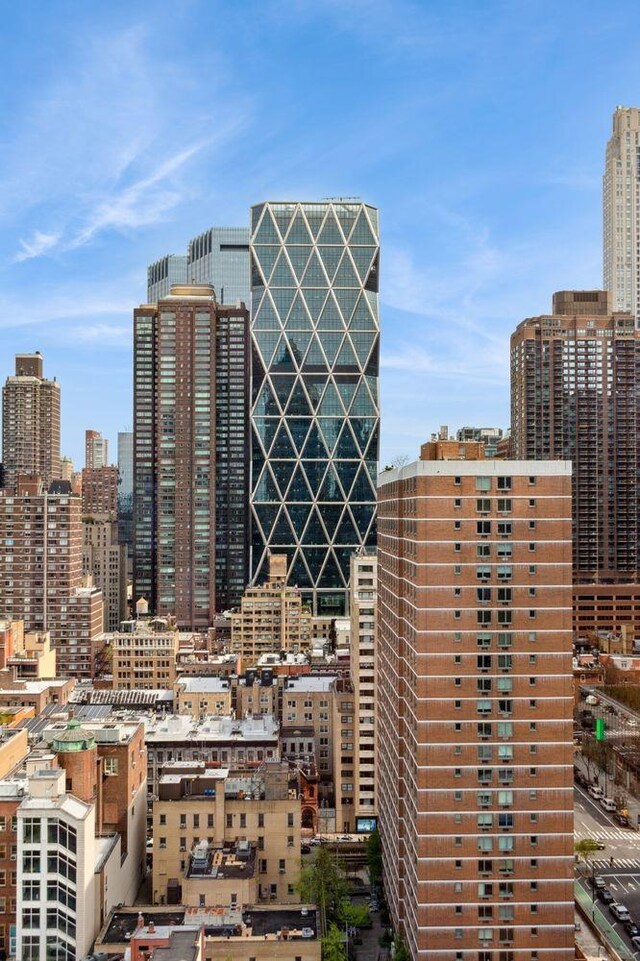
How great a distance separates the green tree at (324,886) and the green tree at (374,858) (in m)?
8.20

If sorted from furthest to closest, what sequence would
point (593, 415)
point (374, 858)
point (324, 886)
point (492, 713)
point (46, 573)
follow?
point (593, 415)
point (46, 573)
point (374, 858)
point (324, 886)
point (492, 713)

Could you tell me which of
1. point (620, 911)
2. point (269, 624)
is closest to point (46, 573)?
point (269, 624)

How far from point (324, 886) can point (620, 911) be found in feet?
81.0

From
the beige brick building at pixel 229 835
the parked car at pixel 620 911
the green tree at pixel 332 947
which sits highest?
the beige brick building at pixel 229 835

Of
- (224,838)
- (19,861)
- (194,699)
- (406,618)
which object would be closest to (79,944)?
(19,861)

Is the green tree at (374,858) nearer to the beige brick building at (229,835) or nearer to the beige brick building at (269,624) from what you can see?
the beige brick building at (229,835)

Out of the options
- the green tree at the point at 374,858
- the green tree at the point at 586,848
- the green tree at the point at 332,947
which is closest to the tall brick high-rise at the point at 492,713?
the green tree at the point at 332,947

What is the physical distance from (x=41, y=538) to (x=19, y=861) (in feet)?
350

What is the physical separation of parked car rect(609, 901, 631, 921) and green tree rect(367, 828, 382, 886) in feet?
59.8

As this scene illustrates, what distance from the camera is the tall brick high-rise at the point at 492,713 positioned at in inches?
2244

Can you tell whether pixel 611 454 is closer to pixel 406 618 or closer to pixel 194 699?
pixel 194 699

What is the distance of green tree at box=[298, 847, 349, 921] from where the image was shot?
220 ft

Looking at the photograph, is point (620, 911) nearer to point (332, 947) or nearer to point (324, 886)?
point (324, 886)

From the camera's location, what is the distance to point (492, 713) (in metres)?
57.6
